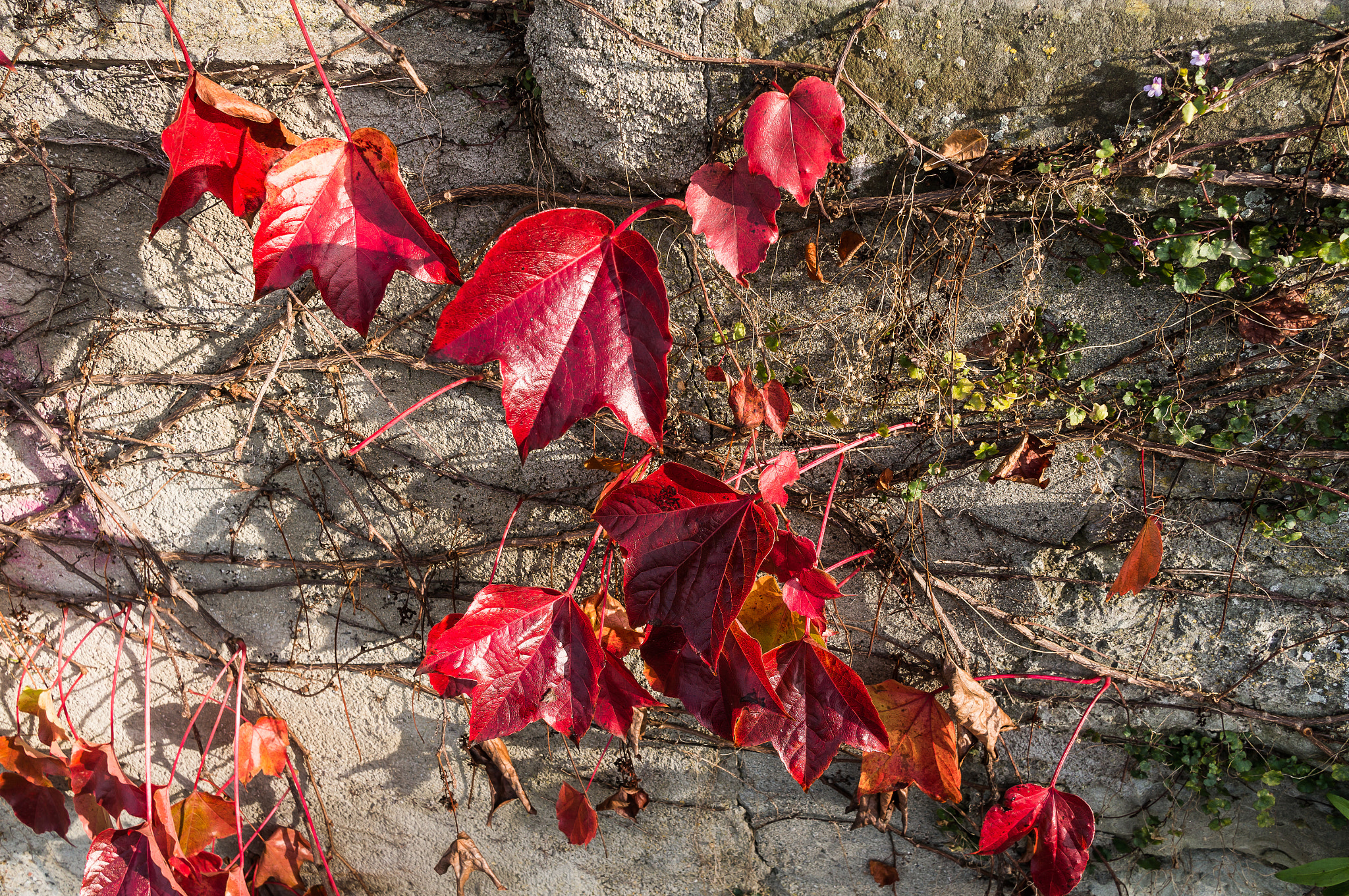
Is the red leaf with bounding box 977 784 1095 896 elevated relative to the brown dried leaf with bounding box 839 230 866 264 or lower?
lower

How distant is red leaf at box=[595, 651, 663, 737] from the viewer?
56.3 inches

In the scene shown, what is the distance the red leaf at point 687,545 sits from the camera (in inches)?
43.3

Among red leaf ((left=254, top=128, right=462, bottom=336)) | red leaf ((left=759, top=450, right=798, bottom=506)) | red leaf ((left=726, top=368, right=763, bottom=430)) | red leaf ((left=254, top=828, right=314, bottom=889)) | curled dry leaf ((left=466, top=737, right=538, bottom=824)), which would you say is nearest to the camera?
red leaf ((left=254, top=128, right=462, bottom=336))

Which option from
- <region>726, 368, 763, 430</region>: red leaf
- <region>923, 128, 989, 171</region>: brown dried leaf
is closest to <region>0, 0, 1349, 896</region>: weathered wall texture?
<region>923, 128, 989, 171</region>: brown dried leaf

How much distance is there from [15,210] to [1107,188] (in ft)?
8.51

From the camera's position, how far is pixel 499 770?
1.82 meters

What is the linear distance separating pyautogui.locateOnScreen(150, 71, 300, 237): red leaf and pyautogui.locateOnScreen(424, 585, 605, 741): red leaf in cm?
91

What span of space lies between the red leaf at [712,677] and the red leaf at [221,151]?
1.17 meters

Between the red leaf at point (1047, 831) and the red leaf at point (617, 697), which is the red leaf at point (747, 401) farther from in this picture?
the red leaf at point (1047, 831)

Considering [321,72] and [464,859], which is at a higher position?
[321,72]

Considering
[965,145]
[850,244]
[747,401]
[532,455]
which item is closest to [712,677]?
[747,401]

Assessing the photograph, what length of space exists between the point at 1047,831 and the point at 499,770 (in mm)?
1421

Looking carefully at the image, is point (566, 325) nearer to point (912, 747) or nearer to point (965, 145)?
point (965, 145)

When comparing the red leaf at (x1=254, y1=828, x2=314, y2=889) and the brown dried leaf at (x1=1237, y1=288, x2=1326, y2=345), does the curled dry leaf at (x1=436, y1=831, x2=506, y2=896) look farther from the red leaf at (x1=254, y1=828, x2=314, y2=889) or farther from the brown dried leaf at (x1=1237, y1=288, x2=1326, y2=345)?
the brown dried leaf at (x1=1237, y1=288, x2=1326, y2=345)
